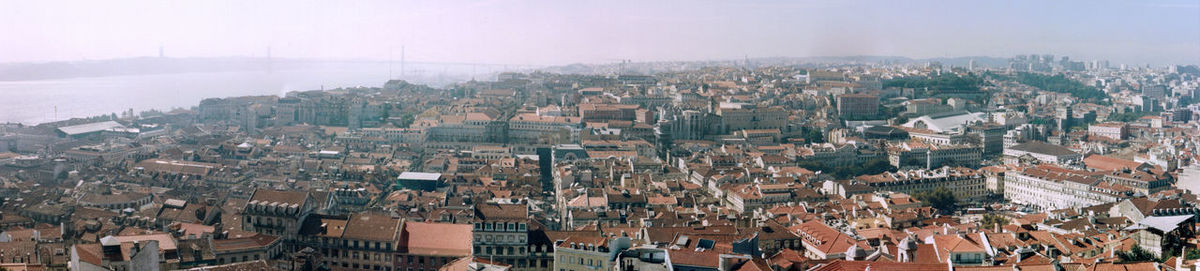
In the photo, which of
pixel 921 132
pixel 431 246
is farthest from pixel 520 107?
pixel 431 246

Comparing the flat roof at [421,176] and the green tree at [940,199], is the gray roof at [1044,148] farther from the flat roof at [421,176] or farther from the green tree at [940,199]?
the flat roof at [421,176]

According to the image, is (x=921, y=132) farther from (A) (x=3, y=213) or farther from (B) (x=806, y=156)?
(A) (x=3, y=213)

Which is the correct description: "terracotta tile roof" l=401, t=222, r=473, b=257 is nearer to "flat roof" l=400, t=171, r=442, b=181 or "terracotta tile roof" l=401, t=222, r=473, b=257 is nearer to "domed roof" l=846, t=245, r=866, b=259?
"domed roof" l=846, t=245, r=866, b=259

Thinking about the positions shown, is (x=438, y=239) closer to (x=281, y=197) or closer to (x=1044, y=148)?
(x=281, y=197)

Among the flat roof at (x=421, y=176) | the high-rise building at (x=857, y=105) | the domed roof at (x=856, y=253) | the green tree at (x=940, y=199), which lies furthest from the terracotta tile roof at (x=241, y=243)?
the high-rise building at (x=857, y=105)

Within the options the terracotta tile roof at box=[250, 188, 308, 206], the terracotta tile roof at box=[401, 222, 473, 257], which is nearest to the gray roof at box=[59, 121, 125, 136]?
the terracotta tile roof at box=[250, 188, 308, 206]

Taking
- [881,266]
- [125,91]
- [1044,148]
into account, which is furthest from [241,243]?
[125,91]

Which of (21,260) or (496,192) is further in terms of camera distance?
(496,192)
